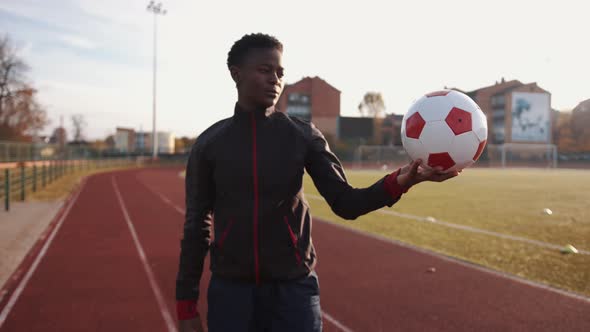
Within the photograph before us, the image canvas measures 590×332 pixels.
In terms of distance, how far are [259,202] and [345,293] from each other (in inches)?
153

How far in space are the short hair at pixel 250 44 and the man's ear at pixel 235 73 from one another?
0.07ft

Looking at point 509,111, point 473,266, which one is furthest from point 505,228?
point 509,111

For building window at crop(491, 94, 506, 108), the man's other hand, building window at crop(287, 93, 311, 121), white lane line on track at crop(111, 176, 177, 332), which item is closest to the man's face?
the man's other hand

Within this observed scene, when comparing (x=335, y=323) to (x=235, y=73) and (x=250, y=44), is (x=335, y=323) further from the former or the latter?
(x=250, y=44)

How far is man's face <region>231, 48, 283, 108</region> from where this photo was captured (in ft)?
6.34

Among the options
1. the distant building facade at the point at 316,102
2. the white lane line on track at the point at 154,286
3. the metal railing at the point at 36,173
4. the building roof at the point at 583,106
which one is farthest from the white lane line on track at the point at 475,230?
the distant building facade at the point at 316,102

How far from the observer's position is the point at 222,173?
1896 millimetres

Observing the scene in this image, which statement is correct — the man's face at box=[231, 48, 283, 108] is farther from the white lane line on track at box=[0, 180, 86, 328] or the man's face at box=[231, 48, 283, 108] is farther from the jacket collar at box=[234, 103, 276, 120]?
the white lane line on track at box=[0, 180, 86, 328]

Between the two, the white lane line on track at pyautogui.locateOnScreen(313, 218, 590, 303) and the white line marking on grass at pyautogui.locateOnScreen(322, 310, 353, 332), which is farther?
the white lane line on track at pyautogui.locateOnScreen(313, 218, 590, 303)

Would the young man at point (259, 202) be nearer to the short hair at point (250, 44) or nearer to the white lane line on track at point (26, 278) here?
the short hair at point (250, 44)

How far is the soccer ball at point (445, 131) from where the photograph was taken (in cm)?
193

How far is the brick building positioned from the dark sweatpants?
174 feet

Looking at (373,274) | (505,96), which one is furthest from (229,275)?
(505,96)

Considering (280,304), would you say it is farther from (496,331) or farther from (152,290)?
(152,290)
